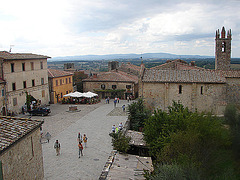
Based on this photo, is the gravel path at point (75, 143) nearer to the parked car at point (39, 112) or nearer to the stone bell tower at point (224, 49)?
the parked car at point (39, 112)

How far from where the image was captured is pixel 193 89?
98.7 ft

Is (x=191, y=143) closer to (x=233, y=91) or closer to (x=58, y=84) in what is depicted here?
(x=233, y=91)

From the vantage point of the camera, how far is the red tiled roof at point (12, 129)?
8805mm

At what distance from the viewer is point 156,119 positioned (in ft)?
58.5

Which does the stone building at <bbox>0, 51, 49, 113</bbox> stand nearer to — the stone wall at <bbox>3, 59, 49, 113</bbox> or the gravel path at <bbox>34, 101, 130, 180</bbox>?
the stone wall at <bbox>3, 59, 49, 113</bbox>

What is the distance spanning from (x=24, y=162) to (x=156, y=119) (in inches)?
416

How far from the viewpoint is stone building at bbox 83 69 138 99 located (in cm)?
4572

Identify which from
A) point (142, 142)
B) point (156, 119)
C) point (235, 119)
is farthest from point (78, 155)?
point (235, 119)

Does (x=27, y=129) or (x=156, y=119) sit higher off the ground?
(x=27, y=129)

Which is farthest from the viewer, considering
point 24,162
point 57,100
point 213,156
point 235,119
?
point 57,100

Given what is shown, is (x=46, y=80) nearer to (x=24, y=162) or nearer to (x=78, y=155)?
(x=78, y=155)

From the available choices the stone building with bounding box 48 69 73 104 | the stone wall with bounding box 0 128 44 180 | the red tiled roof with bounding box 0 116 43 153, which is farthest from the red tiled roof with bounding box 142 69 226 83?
the red tiled roof with bounding box 0 116 43 153

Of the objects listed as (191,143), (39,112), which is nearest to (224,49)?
(191,143)

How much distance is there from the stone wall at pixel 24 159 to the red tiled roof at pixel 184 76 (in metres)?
21.4
